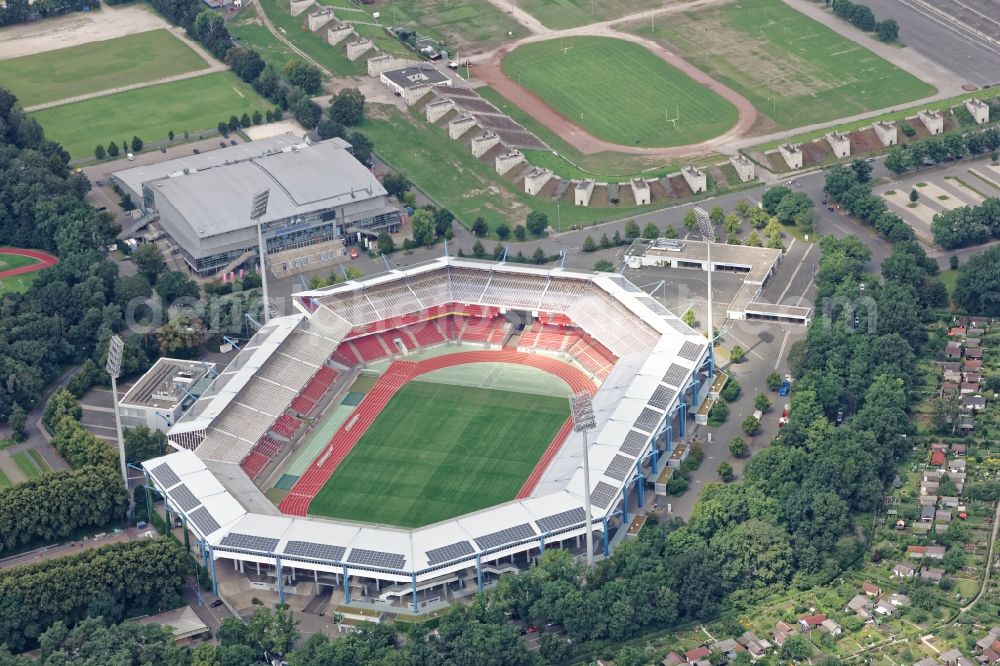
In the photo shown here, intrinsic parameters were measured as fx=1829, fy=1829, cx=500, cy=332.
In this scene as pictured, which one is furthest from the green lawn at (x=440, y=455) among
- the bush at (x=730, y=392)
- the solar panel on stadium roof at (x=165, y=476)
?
the bush at (x=730, y=392)

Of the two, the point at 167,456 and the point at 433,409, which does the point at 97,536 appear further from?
the point at 433,409

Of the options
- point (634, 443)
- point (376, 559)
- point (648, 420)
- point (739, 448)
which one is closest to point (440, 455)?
point (634, 443)

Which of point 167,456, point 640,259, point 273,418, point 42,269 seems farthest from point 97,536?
point 640,259

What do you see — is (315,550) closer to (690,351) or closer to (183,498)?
(183,498)

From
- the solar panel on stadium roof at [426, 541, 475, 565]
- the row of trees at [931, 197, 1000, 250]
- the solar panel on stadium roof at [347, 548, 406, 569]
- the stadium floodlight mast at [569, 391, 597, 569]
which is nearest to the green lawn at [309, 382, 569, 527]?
the solar panel on stadium roof at [347, 548, 406, 569]

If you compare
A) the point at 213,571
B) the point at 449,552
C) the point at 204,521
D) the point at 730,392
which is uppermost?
the point at 449,552
